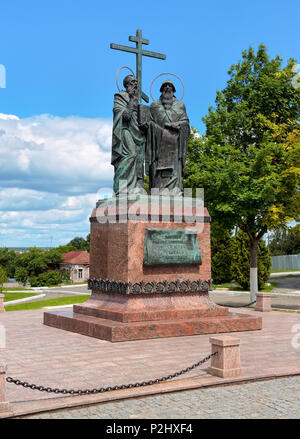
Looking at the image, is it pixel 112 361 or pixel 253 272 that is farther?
pixel 253 272

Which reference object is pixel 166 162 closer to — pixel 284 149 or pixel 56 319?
pixel 56 319

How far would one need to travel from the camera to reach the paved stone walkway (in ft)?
18.5

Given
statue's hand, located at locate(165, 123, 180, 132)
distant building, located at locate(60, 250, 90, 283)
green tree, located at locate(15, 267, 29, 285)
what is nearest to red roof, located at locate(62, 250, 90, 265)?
distant building, located at locate(60, 250, 90, 283)

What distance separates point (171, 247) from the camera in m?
11.3

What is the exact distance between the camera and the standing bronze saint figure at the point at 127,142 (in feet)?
39.9

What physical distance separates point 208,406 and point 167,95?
8.46m

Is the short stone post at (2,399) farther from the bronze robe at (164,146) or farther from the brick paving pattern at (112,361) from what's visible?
the bronze robe at (164,146)

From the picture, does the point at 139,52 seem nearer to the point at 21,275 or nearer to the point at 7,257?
the point at 21,275

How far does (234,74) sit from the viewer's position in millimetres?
20781

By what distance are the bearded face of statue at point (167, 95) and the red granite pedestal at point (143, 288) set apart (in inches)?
107

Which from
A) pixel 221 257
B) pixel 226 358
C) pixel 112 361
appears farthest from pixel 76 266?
pixel 226 358

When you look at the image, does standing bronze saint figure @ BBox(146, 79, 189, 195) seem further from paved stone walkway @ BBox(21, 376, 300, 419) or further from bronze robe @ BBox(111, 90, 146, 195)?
paved stone walkway @ BBox(21, 376, 300, 419)

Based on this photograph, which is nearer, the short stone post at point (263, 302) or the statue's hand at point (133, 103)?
the statue's hand at point (133, 103)

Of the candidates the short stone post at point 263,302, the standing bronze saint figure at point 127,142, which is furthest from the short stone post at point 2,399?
the short stone post at point 263,302
